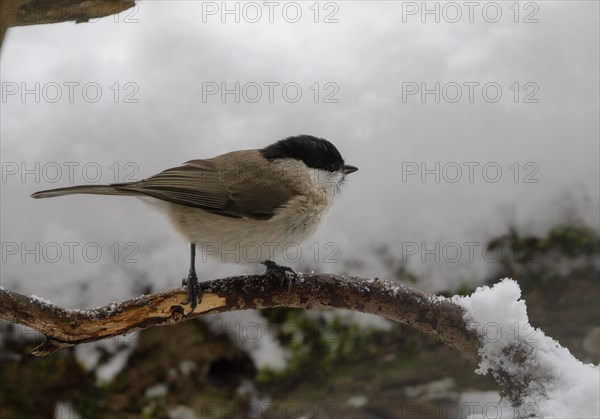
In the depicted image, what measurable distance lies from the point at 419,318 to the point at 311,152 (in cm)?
85

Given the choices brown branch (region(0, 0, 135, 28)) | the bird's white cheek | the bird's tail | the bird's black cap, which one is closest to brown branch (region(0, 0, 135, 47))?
brown branch (region(0, 0, 135, 28))

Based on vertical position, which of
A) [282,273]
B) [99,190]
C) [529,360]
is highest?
[99,190]

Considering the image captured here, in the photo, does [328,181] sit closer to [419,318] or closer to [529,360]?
[419,318]

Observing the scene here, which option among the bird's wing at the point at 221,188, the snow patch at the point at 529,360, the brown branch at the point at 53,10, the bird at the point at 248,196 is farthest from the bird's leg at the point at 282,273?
the brown branch at the point at 53,10

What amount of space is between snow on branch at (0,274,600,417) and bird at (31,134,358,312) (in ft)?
0.32

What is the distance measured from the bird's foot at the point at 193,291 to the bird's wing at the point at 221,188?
0.30 meters

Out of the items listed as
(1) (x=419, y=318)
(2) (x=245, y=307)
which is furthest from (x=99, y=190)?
(1) (x=419, y=318)

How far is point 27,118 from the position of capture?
3.52 metres

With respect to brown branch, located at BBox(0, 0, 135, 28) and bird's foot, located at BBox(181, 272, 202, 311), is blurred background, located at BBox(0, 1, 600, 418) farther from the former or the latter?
brown branch, located at BBox(0, 0, 135, 28)

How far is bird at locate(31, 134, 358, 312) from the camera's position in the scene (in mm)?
2564

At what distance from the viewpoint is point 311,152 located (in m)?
2.79

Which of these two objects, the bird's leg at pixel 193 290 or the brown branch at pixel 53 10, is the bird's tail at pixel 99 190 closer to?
the bird's leg at pixel 193 290

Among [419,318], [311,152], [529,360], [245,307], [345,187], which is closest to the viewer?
[529,360]

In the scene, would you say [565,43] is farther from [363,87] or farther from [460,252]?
[460,252]
